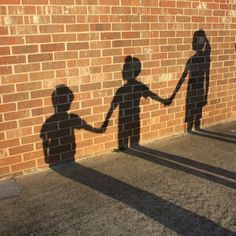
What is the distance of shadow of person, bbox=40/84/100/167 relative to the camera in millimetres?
4473

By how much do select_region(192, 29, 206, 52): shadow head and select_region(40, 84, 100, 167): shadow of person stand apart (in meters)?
2.31

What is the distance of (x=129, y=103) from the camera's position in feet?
16.8

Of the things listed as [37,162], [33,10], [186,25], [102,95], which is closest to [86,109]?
[102,95]

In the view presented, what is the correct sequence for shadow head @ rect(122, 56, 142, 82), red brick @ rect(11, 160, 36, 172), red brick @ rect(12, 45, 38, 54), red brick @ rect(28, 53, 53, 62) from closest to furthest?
1. red brick @ rect(12, 45, 38, 54)
2. red brick @ rect(28, 53, 53, 62)
3. red brick @ rect(11, 160, 36, 172)
4. shadow head @ rect(122, 56, 142, 82)

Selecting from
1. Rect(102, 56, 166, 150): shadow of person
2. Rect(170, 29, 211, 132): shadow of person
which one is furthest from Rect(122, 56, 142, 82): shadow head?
Rect(170, 29, 211, 132): shadow of person

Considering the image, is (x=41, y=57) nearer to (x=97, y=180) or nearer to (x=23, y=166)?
(x=23, y=166)

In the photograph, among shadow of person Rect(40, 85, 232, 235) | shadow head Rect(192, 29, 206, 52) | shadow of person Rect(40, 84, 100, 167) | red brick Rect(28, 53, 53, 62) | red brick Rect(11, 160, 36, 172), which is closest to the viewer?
shadow of person Rect(40, 85, 232, 235)

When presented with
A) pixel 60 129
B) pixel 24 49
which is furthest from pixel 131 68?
pixel 24 49

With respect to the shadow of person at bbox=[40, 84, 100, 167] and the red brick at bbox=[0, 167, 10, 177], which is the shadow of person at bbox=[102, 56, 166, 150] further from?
the red brick at bbox=[0, 167, 10, 177]

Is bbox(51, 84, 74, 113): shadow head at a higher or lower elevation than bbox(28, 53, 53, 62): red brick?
lower

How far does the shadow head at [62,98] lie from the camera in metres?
4.44

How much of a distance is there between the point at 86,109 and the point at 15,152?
1073mm

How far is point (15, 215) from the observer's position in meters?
3.48

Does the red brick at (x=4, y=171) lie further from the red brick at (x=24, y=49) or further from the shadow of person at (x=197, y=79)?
the shadow of person at (x=197, y=79)
